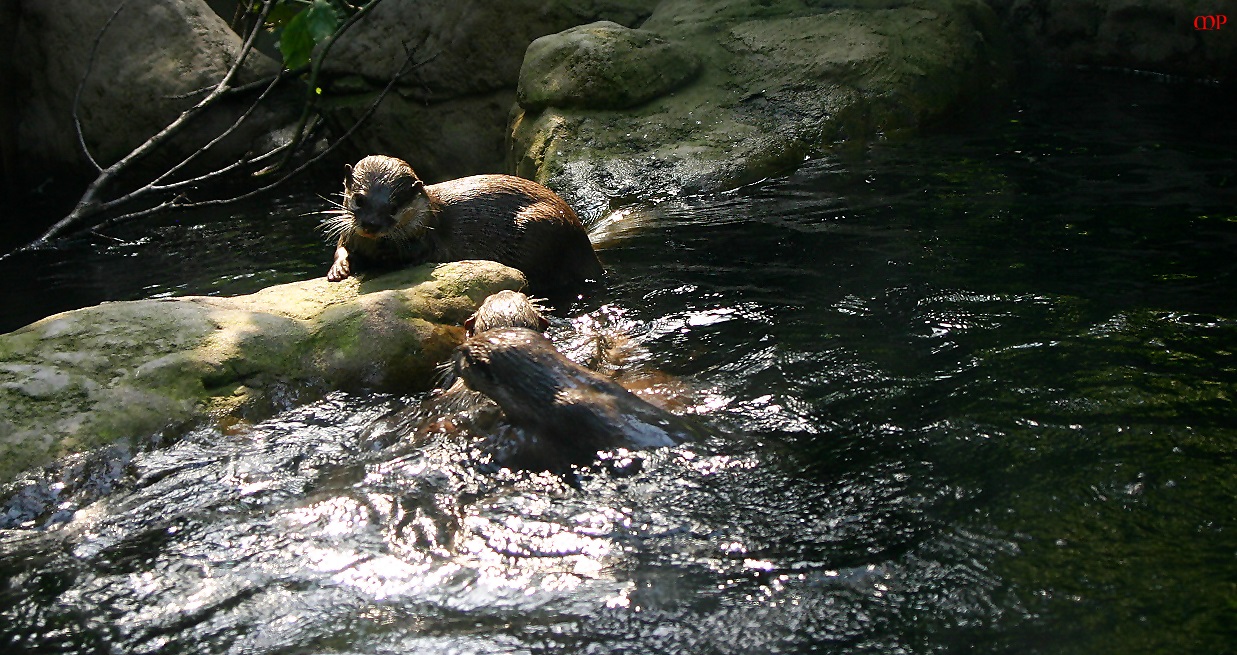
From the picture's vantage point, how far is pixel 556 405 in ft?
11.3

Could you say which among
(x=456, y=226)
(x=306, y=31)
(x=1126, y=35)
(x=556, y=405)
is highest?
(x=306, y=31)

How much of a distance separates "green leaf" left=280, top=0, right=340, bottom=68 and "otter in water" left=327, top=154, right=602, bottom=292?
3.27 m

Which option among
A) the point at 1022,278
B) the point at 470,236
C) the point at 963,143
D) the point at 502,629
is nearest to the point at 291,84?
the point at 470,236

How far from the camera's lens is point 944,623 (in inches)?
99.2

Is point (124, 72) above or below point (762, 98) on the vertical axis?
above

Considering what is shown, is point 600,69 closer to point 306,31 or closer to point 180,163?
point 306,31

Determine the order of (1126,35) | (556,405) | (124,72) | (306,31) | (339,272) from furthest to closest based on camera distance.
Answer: (124,72) → (1126,35) → (306,31) → (339,272) → (556,405)

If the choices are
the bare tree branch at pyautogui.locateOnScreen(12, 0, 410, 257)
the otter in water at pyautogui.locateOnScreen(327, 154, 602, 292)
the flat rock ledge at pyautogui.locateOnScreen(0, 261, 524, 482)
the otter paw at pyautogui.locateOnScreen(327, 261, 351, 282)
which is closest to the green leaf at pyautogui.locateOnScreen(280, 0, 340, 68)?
the bare tree branch at pyautogui.locateOnScreen(12, 0, 410, 257)

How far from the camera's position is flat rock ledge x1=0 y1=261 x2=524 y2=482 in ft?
12.4

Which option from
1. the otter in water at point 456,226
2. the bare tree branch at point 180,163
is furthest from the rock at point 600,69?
the otter in water at point 456,226

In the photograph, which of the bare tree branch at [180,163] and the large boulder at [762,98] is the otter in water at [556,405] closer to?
the bare tree branch at [180,163]

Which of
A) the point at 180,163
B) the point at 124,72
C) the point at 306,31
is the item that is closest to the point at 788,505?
the point at 180,163

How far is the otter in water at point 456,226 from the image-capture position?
218 inches

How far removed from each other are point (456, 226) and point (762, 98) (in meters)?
3.33
